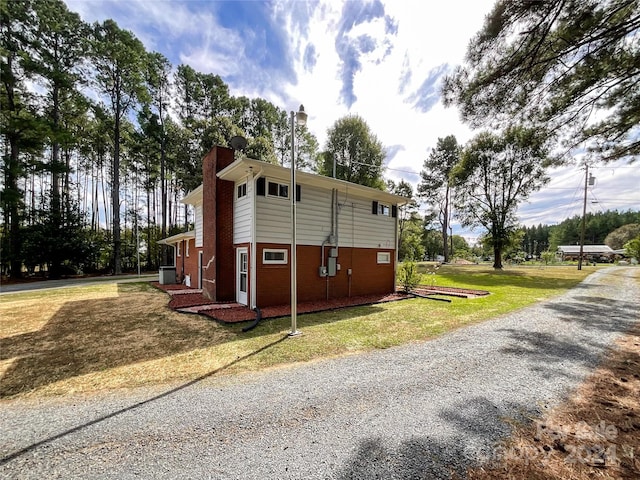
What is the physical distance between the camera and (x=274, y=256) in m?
8.86

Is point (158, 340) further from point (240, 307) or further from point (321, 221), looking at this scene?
point (321, 221)

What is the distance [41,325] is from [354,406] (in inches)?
333

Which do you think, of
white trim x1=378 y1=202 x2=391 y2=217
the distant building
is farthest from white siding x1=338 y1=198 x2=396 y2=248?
the distant building

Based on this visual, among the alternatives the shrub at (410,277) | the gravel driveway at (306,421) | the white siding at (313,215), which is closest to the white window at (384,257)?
the shrub at (410,277)

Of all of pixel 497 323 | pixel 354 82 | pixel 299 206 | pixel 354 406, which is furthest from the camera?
pixel 354 82

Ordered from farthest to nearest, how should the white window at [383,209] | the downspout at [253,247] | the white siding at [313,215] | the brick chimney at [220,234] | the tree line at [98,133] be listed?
the tree line at [98,133]
the white window at [383,209]
the brick chimney at [220,234]
the white siding at [313,215]
the downspout at [253,247]

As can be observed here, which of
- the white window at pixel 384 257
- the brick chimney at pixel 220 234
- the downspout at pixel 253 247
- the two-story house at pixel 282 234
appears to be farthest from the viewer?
the white window at pixel 384 257

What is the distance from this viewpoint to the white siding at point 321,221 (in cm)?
864

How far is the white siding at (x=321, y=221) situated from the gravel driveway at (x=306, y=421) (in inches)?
206

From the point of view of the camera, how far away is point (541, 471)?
221 centimetres

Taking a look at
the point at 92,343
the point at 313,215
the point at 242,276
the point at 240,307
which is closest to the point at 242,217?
the point at 242,276

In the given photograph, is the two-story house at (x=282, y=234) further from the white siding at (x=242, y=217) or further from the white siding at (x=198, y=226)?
the white siding at (x=198, y=226)

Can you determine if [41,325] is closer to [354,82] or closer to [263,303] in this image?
[263,303]

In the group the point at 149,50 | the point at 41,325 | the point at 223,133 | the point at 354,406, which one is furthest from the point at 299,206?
the point at 149,50
